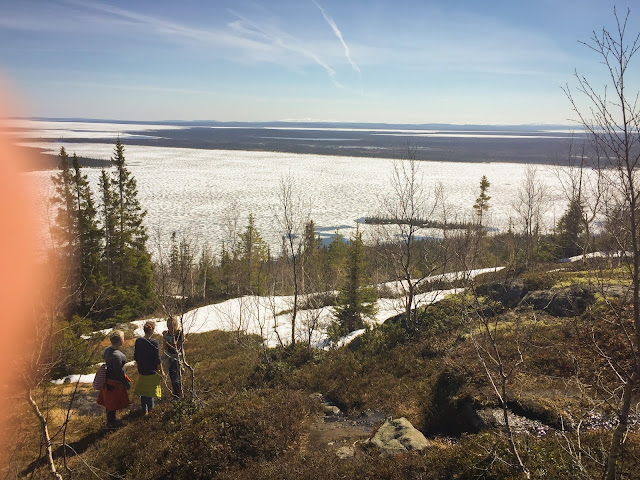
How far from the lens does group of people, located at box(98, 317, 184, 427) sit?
27.1 feet

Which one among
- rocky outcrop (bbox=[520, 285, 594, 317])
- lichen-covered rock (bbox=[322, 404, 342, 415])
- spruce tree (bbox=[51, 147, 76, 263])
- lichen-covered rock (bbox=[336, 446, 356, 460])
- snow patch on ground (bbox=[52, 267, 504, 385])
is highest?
spruce tree (bbox=[51, 147, 76, 263])

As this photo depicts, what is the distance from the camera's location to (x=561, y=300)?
11.9 meters

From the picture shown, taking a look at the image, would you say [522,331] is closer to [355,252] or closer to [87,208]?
[355,252]

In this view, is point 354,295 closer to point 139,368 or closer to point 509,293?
point 509,293

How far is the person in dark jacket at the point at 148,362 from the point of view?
8.61 m

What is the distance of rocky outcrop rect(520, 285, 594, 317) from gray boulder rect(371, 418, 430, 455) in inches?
211

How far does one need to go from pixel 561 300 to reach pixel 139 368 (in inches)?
460

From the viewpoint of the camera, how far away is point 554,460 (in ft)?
17.9

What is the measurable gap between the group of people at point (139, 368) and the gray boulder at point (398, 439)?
4511 mm

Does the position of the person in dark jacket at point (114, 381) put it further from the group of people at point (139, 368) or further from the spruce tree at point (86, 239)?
the spruce tree at point (86, 239)

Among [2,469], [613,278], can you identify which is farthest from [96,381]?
[613,278]

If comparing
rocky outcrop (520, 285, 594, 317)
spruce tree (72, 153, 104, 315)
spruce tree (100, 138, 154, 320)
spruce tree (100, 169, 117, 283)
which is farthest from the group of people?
spruce tree (100, 169, 117, 283)

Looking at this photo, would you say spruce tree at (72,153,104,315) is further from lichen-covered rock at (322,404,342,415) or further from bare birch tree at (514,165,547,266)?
bare birch tree at (514,165,547,266)

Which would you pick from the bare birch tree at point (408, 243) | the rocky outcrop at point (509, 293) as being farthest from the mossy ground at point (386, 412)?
the rocky outcrop at point (509, 293)
